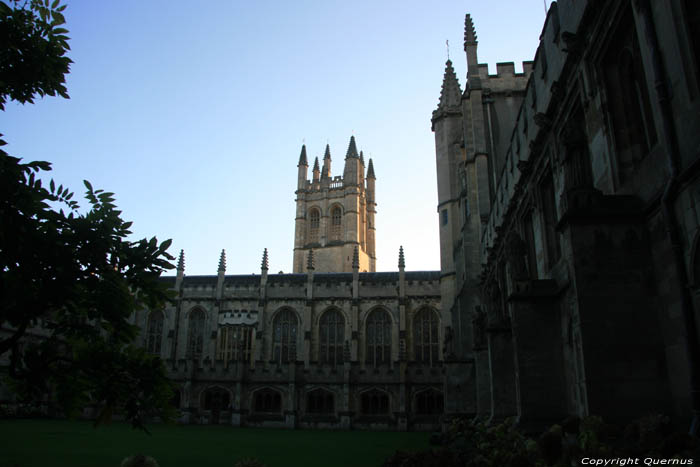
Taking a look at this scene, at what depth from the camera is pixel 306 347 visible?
39.8m

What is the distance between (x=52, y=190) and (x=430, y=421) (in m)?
31.8

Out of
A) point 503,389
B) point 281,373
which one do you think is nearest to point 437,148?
point 281,373

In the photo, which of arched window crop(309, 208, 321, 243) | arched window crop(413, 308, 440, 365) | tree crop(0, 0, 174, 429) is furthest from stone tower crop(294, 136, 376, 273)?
tree crop(0, 0, 174, 429)

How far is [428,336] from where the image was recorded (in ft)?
131

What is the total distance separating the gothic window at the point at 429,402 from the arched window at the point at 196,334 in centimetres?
1795

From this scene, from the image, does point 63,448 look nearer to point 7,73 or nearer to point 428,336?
point 7,73

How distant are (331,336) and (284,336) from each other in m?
3.71

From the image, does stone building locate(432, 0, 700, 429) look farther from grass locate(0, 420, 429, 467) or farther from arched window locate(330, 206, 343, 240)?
arched window locate(330, 206, 343, 240)

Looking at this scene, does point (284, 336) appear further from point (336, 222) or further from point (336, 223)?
point (336, 222)

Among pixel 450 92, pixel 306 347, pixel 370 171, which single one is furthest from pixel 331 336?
pixel 370 171

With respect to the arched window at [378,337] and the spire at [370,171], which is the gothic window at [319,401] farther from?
the spire at [370,171]

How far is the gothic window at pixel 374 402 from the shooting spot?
3481 cm

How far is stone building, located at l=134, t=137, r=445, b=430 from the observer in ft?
113

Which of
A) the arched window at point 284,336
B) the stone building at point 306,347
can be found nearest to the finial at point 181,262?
the stone building at point 306,347
